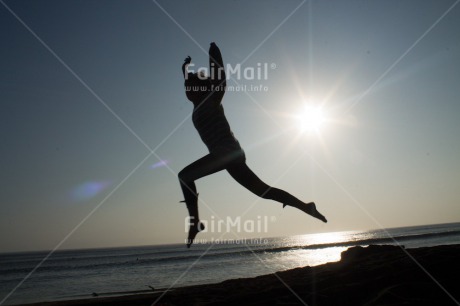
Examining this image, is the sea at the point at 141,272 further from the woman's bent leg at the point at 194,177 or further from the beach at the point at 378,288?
the woman's bent leg at the point at 194,177

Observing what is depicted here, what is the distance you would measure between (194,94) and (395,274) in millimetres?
3506

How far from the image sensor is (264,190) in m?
4.20

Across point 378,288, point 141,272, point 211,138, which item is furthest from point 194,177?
point 141,272

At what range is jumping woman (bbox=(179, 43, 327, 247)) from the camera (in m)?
3.82

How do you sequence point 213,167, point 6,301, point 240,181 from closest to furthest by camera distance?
point 213,167, point 240,181, point 6,301

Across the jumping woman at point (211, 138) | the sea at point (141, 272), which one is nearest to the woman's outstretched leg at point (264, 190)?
the jumping woman at point (211, 138)

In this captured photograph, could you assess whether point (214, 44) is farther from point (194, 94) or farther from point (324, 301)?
point (324, 301)

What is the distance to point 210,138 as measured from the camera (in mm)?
3889

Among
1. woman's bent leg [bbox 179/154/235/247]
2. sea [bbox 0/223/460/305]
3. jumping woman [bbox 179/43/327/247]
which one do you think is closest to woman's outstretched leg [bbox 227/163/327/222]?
jumping woman [bbox 179/43/327/247]

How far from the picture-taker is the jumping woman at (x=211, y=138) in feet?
12.5

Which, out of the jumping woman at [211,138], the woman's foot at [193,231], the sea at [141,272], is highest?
the jumping woman at [211,138]

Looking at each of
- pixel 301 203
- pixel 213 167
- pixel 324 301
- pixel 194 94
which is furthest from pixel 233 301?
pixel 194 94

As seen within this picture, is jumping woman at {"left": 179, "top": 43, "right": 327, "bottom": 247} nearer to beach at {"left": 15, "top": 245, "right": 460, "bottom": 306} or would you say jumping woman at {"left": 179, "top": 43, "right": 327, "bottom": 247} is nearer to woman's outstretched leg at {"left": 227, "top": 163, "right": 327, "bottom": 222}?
woman's outstretched leg at {"left": 227, "top": 163, "right": 327, "bottom": 222}

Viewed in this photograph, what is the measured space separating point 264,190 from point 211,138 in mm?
915
